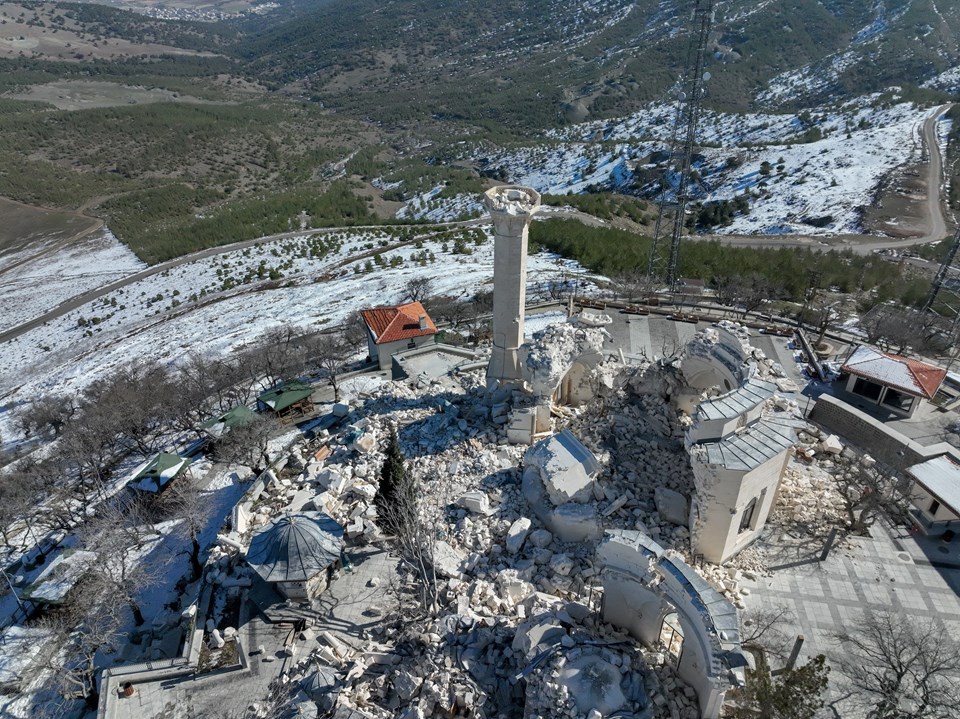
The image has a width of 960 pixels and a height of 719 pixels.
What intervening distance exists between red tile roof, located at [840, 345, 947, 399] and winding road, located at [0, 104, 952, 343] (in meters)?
33.6

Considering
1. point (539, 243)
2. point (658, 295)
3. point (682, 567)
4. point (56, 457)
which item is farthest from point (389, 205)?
point (682, 567)

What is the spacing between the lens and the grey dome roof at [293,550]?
17969 millimetres

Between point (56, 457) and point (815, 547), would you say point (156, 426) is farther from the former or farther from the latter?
point (815, 547)

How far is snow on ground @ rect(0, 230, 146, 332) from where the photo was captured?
64562 mm

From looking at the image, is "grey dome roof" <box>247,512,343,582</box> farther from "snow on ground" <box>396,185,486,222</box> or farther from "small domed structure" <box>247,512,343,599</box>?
"snow on ground" <box>396,185,486,222</box>

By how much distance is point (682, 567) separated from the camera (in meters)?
14.7

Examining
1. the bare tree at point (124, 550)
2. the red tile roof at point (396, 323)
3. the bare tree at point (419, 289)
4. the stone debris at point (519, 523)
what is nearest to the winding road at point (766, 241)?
the bare tree at point (419, 289)

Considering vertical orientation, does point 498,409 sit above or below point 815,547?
above

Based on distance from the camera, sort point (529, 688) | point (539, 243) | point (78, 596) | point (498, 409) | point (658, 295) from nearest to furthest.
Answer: point (529, 688), point (78, 596), point (498, 409), point (658, 295), point (539, 243)

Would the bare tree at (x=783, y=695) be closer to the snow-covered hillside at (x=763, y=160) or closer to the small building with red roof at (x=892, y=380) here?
the small building with red roof at (x=892, y=380)

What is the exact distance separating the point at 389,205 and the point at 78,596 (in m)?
78.6

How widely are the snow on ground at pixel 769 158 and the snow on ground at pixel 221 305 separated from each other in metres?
32.5

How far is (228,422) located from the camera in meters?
29.4

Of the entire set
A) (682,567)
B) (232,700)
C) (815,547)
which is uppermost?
(682,567)
